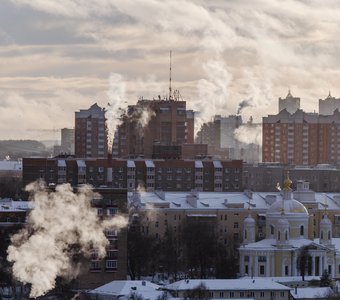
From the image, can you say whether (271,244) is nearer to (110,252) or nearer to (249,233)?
(249,233)

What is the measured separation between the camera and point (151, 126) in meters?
109

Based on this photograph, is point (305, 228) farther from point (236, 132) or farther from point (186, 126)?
point (236, 132)

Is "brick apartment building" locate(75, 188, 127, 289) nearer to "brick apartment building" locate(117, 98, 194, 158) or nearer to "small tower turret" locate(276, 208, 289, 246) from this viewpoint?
"small tower turret" locate(276, 208, 289, 246)

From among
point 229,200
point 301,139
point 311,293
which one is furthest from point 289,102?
point 311,293

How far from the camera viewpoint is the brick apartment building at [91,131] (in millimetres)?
125250

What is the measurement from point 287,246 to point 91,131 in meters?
54.3

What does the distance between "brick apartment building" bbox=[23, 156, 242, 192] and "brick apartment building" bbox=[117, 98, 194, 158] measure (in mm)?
9484

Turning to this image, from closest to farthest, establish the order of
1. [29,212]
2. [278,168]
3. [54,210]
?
1. [54,210]
2. [29,212]
3. [278,168]

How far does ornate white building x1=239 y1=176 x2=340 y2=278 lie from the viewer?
242 feet

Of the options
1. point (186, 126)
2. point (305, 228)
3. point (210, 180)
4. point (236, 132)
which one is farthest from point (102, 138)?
point (305, 228)

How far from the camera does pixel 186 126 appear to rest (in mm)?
113688

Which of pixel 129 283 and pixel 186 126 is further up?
pixel 186 126

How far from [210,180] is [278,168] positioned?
38.1 ft

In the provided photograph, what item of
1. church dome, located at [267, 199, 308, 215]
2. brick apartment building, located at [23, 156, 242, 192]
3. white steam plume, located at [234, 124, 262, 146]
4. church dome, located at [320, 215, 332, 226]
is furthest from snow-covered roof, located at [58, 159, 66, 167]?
white steam plume, located at [234, 124, 262, 146]
